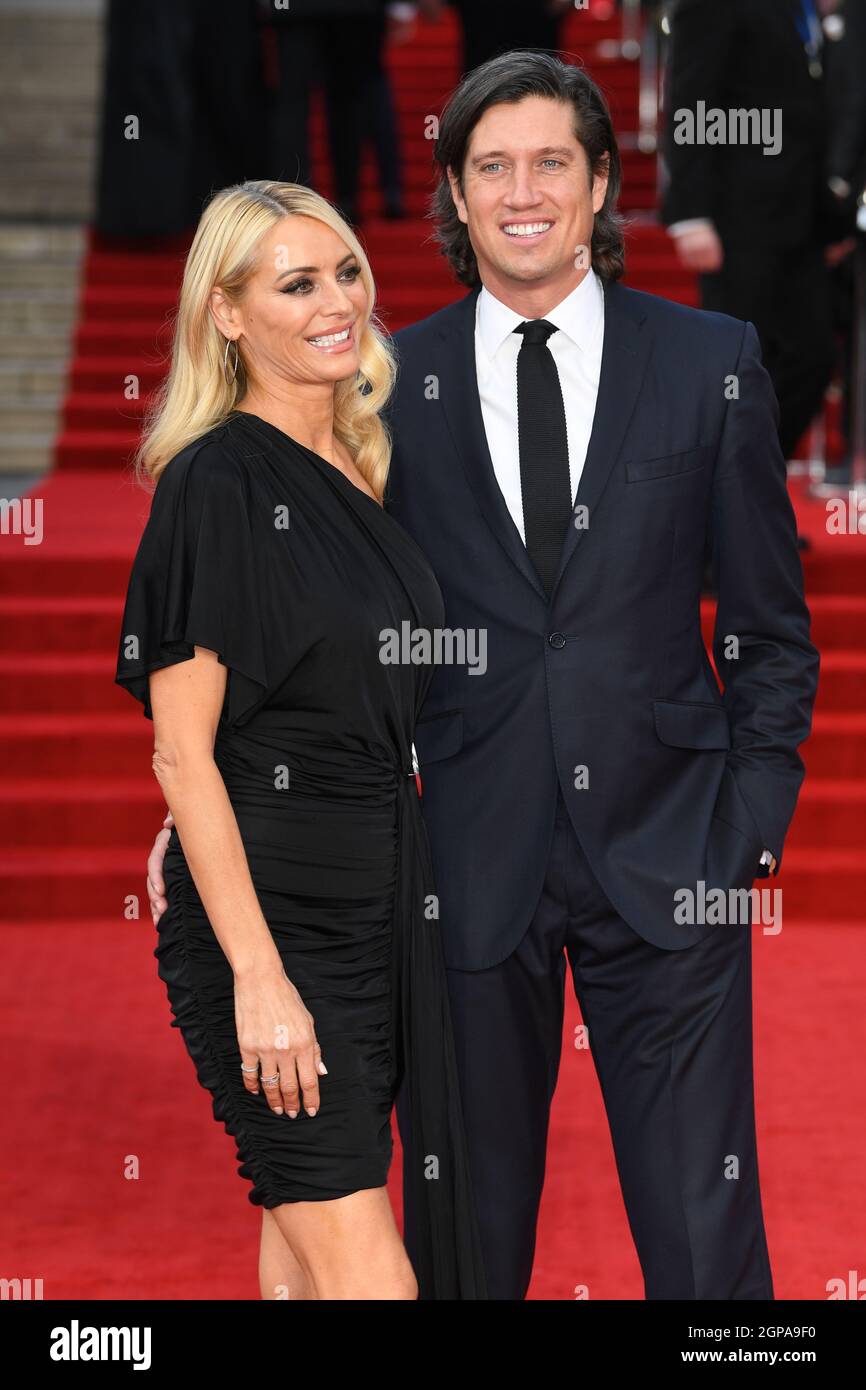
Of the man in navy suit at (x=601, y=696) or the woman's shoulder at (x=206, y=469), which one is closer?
the woman's shoulder at (x=206, y=469)

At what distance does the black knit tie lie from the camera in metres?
2.55

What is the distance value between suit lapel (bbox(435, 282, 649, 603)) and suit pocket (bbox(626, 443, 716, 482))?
29 mm

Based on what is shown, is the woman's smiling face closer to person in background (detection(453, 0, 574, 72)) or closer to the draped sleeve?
the draped sleeve

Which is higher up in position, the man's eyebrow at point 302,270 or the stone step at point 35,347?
the stone step at point 35,347

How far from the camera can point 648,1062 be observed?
254 centimetres

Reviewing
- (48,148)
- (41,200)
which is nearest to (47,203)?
(41,200)

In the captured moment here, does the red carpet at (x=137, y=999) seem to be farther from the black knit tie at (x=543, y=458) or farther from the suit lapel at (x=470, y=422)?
the black knit tie at (x=543, y=458)

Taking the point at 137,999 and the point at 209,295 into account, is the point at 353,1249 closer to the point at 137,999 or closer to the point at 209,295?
the point at 209,295

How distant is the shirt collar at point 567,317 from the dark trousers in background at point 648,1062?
62 centimetres

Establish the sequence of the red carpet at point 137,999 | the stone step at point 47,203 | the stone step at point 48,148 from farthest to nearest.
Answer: the stone step at point 48,148
the stone step at point 47,203
the red carpet at point 137,999

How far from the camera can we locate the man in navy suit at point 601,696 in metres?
2.52

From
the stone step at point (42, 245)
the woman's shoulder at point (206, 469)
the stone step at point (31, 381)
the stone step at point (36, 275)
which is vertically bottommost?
the woman's shoulder at point (206, 469)

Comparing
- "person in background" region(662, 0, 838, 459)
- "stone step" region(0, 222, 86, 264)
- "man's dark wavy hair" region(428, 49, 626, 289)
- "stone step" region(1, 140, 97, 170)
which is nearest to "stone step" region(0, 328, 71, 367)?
"stone step" region(0, 222, 86, 264)

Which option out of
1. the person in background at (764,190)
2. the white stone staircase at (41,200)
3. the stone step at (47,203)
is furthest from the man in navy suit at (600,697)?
the stone step at (47,203)
